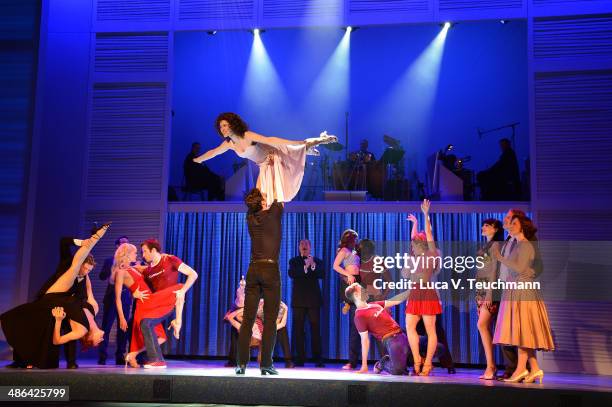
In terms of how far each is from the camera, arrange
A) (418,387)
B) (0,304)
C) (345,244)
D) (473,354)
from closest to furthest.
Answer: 1. (418,387)
2. (345,244)
3. (0,304)
4. (473,354)

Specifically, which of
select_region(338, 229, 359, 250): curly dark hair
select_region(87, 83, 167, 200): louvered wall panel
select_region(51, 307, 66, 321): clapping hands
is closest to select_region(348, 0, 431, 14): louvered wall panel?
select_region(87, 83, 167, 200): louvered wall panel

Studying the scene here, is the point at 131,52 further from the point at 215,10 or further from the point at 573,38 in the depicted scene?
the point at 573,38

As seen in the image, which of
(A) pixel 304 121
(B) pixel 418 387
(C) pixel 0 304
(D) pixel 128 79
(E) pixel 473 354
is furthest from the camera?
(A) pixel 304 121

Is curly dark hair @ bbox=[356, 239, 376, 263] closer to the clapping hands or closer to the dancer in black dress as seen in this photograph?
the dancer in black dress

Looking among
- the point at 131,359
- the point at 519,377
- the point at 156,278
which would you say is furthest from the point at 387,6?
the point at 131,359

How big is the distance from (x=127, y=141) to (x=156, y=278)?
10.6 feet

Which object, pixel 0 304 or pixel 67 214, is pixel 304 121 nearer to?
pixel 67 214

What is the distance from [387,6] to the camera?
9234 mm

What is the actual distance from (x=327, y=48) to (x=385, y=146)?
1692 millimetres

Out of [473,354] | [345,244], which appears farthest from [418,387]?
[473,354]

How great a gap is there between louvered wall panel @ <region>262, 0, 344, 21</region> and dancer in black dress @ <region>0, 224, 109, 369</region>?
459 cm

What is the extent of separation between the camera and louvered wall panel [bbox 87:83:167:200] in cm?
934

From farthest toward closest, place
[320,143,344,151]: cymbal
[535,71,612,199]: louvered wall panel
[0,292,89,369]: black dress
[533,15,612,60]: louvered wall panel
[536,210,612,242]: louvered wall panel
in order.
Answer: [320,143,344,151]: cymbal < [533,15,612,60]: louvered wall panel < [535,71,612,199]: louvered wall panel < [536,210,612,242]: louvered wall panel < [0,292,89,369]: black dress

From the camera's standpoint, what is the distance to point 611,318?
8.17 m
